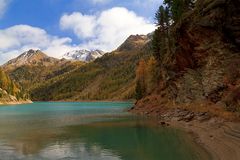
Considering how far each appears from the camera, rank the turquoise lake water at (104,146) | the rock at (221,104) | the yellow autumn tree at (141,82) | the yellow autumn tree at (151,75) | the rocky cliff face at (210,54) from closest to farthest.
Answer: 1. the turquoise lake water at (104,146)
2. the rock at (221,104)
3. the rocky cliff face at (210,54)
4. the yellow autumn tree at (151,75)
5. the yellow autumn tree at (141,82)

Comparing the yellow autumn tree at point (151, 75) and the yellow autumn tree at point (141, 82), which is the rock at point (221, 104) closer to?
the yellow autumn tree at point (151, 75)

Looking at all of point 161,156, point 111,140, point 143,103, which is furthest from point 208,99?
point 143,103

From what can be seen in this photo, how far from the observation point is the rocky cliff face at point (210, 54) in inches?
2707

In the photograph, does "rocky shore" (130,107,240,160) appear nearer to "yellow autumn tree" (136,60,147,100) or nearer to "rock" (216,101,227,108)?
"rock" (216,101,227,108)

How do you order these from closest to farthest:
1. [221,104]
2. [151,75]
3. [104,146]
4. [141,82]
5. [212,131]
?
[104,146], [212,131], [221,104], [151,75], [141,82]

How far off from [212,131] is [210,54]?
25.9 meters

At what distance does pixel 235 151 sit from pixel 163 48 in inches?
3384

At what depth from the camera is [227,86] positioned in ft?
226

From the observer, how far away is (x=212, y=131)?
2196 inches

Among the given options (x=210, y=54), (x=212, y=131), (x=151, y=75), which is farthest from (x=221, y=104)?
(x=151, y=75)

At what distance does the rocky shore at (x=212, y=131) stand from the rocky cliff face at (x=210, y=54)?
161 inches

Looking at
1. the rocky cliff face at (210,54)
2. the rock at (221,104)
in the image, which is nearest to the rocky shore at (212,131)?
the rock at (221,104)

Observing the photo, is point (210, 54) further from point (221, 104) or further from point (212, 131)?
point (212, 131)

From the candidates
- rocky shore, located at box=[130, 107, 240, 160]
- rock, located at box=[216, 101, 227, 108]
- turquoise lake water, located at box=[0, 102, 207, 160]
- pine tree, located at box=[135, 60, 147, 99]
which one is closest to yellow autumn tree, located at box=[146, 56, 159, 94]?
pine tree, located at box=[135, 60, 147, 99]
